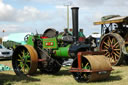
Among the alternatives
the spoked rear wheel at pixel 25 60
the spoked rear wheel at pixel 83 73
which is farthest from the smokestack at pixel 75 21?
the spoked rear wheel at pixel 25 60

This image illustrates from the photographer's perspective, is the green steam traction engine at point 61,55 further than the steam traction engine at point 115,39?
No

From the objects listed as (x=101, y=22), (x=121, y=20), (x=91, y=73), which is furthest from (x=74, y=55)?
(x=101, y=22)

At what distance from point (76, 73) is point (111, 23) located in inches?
218

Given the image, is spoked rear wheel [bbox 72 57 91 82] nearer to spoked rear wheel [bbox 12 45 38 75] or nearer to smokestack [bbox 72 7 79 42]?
smokestack [bbox 72 7 79 42]

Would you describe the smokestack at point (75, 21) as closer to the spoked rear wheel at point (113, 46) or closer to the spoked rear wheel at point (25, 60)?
the spoked rear wheel at point (25, 60)

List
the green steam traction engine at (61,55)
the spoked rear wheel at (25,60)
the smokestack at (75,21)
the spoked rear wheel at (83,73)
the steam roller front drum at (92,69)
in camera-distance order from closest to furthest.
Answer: the steam roller front drum at (92,69)
the green steam traction engine at (61,55)
the spoked rear wheel at (83,73)
the smokestack at (75,21)
the spoked rear wheel at (25,60)

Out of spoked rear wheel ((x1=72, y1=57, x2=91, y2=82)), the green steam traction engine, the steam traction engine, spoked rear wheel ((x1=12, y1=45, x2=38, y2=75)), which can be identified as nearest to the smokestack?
the green steam traction engine

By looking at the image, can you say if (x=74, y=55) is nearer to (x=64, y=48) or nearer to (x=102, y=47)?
(x=64, y=48)

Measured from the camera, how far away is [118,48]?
424 inches

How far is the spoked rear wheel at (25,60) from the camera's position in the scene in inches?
296

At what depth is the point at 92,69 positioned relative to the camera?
591 cm

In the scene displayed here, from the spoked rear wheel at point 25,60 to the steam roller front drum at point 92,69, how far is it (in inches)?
62.4

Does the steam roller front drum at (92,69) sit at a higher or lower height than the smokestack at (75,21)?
lower

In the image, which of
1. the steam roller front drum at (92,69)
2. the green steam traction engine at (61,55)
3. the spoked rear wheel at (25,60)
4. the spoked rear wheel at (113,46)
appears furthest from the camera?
the spoked rear wheel at (113,46)
